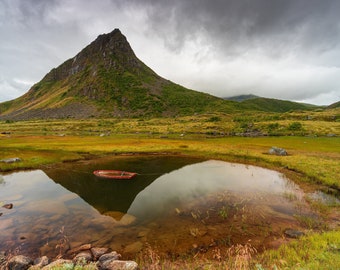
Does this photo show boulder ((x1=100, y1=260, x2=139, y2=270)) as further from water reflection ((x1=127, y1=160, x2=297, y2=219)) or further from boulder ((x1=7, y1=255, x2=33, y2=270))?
water reflection ((x1=127, y1=160, x2=297, y2=219))

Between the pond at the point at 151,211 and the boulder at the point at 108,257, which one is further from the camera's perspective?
the pond at the point at 151,211

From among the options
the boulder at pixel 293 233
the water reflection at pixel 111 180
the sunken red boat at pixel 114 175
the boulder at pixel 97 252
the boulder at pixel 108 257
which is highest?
the boulder at pixel 108 257

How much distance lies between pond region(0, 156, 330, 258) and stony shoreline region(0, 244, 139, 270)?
46.2 inches

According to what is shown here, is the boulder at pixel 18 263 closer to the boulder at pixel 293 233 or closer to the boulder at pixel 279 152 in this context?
the boulder at pixel 293 233

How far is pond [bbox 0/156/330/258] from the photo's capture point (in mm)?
14838

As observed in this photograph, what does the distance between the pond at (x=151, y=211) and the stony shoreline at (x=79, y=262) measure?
117 cm

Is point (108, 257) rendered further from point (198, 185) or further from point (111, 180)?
point (111, 180)

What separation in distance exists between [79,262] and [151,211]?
Result: 11.0 metres

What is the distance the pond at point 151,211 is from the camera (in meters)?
14.8

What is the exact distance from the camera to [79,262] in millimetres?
10016

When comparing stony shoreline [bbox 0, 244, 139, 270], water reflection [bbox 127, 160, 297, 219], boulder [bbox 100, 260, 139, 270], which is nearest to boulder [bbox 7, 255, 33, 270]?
stony shoreline [bbox 0, 244, 139, 270]

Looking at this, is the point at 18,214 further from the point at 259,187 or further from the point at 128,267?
the point at 259,187

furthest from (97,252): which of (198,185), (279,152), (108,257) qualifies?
(279,152)

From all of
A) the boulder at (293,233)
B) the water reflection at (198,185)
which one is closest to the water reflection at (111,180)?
the water reflection at (198,185)
